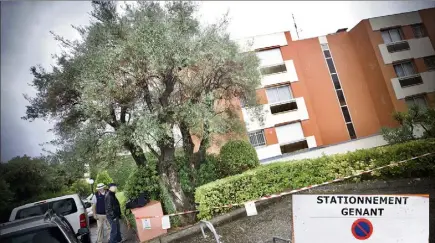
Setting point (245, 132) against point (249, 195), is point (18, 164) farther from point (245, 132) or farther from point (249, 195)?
point (245, 132)

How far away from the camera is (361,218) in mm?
3145

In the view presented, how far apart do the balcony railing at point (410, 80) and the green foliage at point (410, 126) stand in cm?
77

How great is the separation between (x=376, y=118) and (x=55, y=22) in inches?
367

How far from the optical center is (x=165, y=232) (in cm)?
658

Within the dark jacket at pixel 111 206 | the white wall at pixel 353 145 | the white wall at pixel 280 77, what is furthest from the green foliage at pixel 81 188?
the white wall at pixel 353 145

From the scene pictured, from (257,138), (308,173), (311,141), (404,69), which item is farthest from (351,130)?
(257,138)

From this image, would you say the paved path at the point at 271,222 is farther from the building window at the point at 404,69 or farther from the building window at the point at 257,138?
Answer: the building window at the point at 404,69

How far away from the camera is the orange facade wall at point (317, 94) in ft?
27.6

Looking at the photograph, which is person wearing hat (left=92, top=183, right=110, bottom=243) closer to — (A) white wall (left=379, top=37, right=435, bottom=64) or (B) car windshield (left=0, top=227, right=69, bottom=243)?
(B) car windshield (left=0, top=227, right=69, bottom=243)

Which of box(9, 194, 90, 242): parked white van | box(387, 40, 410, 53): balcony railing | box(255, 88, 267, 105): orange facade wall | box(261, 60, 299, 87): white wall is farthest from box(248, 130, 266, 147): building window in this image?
box(9, 194, 90, 242): parked white van

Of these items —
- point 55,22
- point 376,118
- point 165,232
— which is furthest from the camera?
point 376,118

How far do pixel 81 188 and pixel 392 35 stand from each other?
10211 mm

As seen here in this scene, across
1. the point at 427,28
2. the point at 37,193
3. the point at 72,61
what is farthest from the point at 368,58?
the point at 37,193

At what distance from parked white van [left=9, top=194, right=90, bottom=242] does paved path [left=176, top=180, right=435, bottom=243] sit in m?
2.44
